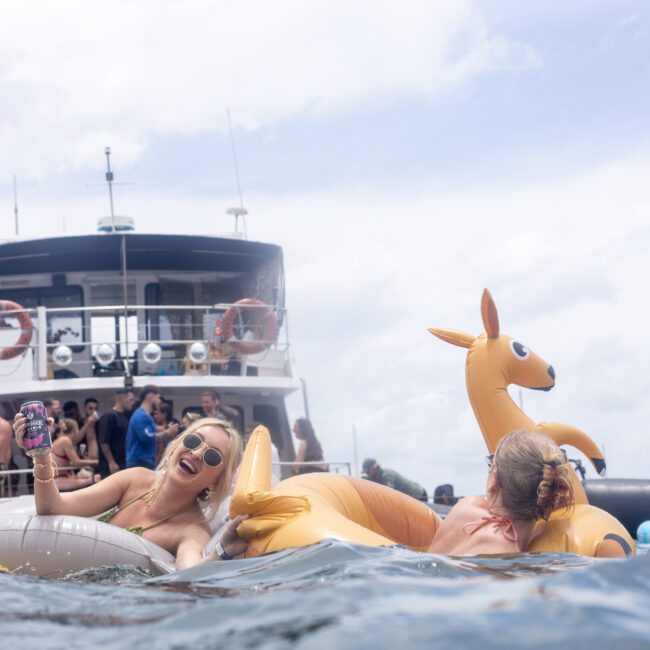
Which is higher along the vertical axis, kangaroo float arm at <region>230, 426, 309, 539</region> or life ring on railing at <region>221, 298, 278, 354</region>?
life ring on railing at <region>221, 298, 278, 354</region>

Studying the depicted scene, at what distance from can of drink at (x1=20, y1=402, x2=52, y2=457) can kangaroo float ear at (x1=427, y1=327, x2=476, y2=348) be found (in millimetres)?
3010

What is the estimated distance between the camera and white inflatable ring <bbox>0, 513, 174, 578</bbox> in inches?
175

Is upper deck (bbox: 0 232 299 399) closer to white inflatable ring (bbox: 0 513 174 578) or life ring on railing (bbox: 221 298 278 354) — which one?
life ring on railing (bbox: 221 298 278 354)

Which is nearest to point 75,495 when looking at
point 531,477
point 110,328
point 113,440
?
point 531,477

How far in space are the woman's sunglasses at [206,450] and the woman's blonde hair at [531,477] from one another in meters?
1.47

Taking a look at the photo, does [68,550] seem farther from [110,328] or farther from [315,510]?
[110,328]

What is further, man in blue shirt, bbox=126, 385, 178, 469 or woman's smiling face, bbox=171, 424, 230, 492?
man in blue shirt, bbox=126, 385, 178, 469

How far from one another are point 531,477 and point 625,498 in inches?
252

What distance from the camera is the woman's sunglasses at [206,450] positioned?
4727mm

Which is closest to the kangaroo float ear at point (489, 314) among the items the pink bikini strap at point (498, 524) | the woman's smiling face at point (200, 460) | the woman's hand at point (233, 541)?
the woman's smiling face at point (200, 460)

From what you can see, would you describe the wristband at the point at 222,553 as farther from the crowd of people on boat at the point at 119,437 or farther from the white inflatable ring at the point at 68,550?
the crowd of people on boat at the point at 119,437

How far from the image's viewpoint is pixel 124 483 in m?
5.07

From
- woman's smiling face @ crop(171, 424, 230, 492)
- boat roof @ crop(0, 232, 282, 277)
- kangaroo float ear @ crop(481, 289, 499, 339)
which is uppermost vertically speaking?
boat roof @ crop(0, 232, 282, 277)

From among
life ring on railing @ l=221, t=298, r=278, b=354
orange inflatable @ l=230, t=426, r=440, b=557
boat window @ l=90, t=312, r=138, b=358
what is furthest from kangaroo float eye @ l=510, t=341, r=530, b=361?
boat window @ l=90, t=312, r=138, b=358
